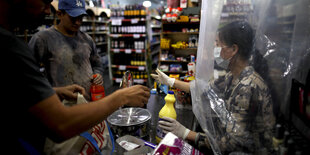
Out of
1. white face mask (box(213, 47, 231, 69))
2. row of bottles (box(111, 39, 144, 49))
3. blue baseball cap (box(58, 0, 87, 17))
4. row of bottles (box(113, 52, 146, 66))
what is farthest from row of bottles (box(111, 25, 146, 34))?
white face mask (box(213, 47, 231, 69))

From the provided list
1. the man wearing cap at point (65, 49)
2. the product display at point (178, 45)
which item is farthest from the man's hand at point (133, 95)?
the product display at point (178, 45)

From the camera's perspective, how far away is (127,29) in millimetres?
5738

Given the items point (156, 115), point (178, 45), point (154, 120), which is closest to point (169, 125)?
point (154, 120)

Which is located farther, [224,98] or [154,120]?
[154,120]

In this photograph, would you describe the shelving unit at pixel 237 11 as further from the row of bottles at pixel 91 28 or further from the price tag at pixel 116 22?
the row of bottles at pixel 91 28

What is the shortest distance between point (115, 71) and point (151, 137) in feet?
17.3

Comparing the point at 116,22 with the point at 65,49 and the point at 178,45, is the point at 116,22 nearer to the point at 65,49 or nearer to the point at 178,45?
the point at 178,45

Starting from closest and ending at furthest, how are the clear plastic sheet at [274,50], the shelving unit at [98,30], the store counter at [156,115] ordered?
1. the clear plastic sheet at [274,50]
2. the store counter at [156,115]
3. the shelving unit at [98,30]

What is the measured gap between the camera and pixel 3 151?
65 cm

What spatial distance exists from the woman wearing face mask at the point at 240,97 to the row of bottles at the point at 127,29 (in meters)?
4.84

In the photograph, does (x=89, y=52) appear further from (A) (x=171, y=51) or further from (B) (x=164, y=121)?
(A) (x=171, y=51)

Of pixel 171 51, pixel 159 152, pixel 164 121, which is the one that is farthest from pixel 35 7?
pixel 171 51

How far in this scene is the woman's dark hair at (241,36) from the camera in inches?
35.9

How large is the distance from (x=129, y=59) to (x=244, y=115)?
209 inches
